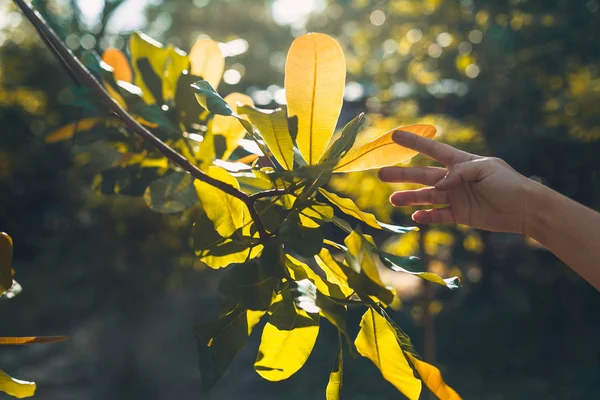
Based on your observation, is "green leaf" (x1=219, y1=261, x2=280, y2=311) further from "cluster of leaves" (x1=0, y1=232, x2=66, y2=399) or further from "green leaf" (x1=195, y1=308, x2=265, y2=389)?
"cluster of leaves" (x1=0, y1=232, x2=66, y2=399)

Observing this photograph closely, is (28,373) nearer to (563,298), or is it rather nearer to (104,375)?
(104,375)

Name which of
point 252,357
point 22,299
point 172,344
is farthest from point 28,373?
point 252,357

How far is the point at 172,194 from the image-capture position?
0.86 m

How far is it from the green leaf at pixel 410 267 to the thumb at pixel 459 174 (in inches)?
5.5

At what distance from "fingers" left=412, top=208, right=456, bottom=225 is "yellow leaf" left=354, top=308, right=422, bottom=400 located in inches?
11.2

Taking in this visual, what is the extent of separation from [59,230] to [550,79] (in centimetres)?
371

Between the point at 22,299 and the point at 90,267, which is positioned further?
the point at 22,299

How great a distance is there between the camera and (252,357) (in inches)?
201

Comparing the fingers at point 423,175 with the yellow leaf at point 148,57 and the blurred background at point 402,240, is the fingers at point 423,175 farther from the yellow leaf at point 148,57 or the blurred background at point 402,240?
the blurred background at point 402,240

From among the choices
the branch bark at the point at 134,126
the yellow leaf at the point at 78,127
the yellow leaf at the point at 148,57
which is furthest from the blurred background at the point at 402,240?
the branch bark at the point at 134,126

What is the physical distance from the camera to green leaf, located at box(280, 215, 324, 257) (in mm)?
549

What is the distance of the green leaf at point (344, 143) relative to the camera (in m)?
0.60

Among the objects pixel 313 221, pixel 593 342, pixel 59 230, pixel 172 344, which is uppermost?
pixel 313 221

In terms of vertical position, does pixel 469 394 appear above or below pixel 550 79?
below
